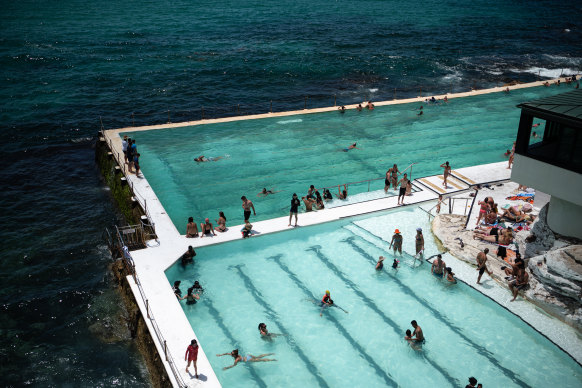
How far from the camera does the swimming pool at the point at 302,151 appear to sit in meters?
26.1

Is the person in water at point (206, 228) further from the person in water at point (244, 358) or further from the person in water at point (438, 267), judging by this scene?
the person in water at point (438, 267)

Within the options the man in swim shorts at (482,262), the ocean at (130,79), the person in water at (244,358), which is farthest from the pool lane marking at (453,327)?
the ocean at (130,79)

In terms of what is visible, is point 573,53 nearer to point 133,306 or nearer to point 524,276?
point 524,276

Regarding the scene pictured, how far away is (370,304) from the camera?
18.4 metres

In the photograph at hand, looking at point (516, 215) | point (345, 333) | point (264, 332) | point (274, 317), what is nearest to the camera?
point (264, 332)

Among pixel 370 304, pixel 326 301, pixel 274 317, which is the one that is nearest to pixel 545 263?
pixel 370 304

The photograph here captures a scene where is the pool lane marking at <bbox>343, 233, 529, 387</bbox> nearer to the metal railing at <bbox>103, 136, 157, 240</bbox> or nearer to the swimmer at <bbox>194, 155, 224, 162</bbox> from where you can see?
the metal railing at <bbox>103, 136, 157, 240</bbox>

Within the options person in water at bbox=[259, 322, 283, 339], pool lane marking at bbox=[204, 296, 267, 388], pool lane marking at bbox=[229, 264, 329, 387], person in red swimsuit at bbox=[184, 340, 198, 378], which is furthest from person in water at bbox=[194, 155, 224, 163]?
person in red swimsuit at bbox=[184, 340, 198, 378]

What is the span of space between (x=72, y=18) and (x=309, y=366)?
240ft

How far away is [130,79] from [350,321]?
41303 mm

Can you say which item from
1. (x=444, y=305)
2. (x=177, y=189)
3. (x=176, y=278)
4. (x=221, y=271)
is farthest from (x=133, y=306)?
(x=444, y=305)

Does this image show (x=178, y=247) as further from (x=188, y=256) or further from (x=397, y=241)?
(x=397, y=241)

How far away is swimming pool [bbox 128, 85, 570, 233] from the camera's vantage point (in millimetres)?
26125

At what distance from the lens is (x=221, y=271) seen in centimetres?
1981
